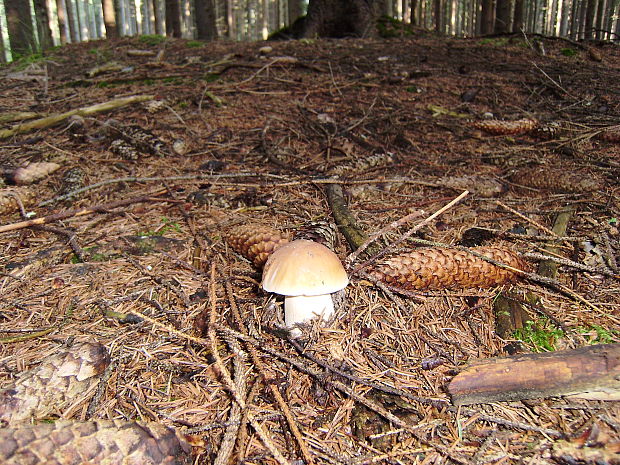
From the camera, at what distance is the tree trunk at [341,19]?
902cm

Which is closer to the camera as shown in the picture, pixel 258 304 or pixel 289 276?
pixel 289 276

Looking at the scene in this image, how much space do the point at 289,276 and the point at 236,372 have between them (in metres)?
0.49

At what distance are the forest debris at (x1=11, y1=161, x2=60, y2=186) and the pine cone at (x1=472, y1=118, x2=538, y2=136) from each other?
179 inches

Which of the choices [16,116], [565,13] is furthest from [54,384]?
[565,13]

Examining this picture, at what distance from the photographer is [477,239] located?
7.98 feet

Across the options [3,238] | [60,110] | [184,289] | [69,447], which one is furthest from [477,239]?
[60,110]

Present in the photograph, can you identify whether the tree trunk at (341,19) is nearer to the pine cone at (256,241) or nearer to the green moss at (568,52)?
the green moss at (568,52)

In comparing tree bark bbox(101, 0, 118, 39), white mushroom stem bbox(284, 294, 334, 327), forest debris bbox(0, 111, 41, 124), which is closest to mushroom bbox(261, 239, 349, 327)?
white mushroom stem bbox(284, 294, 334, 327)

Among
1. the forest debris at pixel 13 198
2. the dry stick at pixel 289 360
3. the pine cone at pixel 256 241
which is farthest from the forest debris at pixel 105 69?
the dry stick at pixel 289 360

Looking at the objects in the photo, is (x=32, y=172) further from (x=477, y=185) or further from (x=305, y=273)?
(x=477, y=185)

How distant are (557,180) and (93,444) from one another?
11.4 ft

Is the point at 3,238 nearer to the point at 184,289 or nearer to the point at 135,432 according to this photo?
the point at 184,289

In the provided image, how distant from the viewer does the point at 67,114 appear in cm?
427

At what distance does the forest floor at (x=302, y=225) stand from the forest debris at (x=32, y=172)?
0.04 m
